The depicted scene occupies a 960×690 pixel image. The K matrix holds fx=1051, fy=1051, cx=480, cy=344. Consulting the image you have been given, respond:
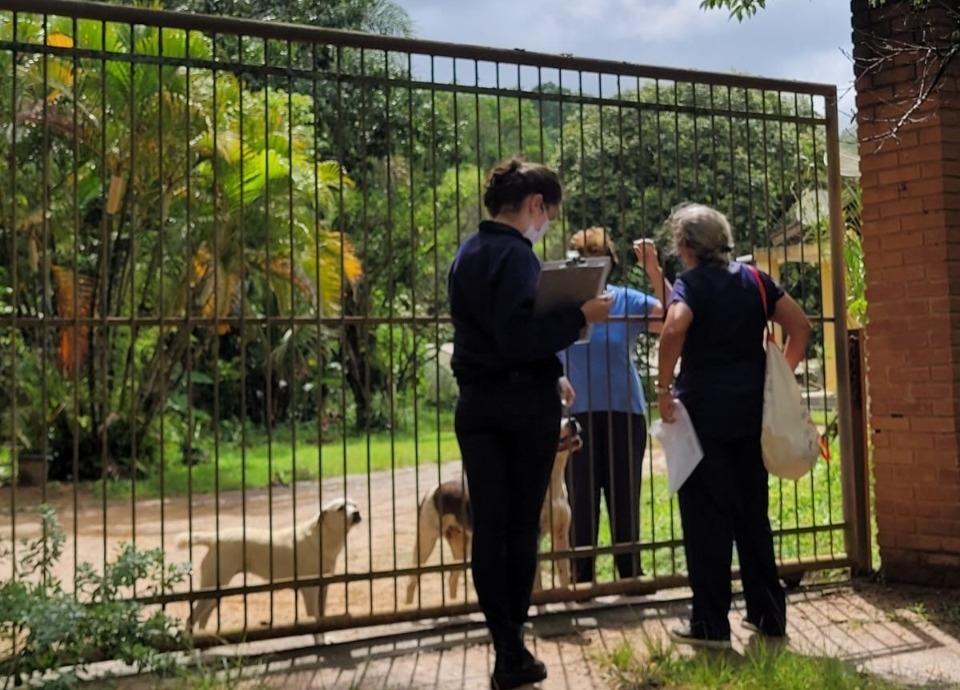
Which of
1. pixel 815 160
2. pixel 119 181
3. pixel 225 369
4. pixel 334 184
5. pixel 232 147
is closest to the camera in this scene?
pixel 815 160

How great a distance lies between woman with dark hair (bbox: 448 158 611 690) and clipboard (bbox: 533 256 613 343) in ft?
0.10

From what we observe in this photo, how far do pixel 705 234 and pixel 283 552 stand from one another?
7.96ft

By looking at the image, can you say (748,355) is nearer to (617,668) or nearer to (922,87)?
(617,668)

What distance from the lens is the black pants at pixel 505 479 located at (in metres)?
3.64

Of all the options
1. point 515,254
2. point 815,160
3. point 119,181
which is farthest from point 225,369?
point 515,254

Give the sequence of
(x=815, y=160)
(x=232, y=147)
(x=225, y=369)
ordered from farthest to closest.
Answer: (x=225, y=369)
(x=232, y=147)
(x=815, y=160)

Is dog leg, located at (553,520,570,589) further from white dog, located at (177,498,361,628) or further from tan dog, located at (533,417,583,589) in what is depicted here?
white dog, located at (177,498,361,628)

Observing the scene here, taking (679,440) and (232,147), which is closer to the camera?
(679,440)

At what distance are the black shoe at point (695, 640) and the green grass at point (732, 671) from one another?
49mm

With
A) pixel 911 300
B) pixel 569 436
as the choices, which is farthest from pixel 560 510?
pixel 911 300

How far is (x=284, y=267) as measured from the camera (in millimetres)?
13289

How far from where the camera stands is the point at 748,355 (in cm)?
434

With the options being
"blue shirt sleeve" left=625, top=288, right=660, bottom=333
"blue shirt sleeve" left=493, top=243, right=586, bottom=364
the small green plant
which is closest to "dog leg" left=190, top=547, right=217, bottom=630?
the small green plant

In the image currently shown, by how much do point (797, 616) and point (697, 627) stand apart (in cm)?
95
